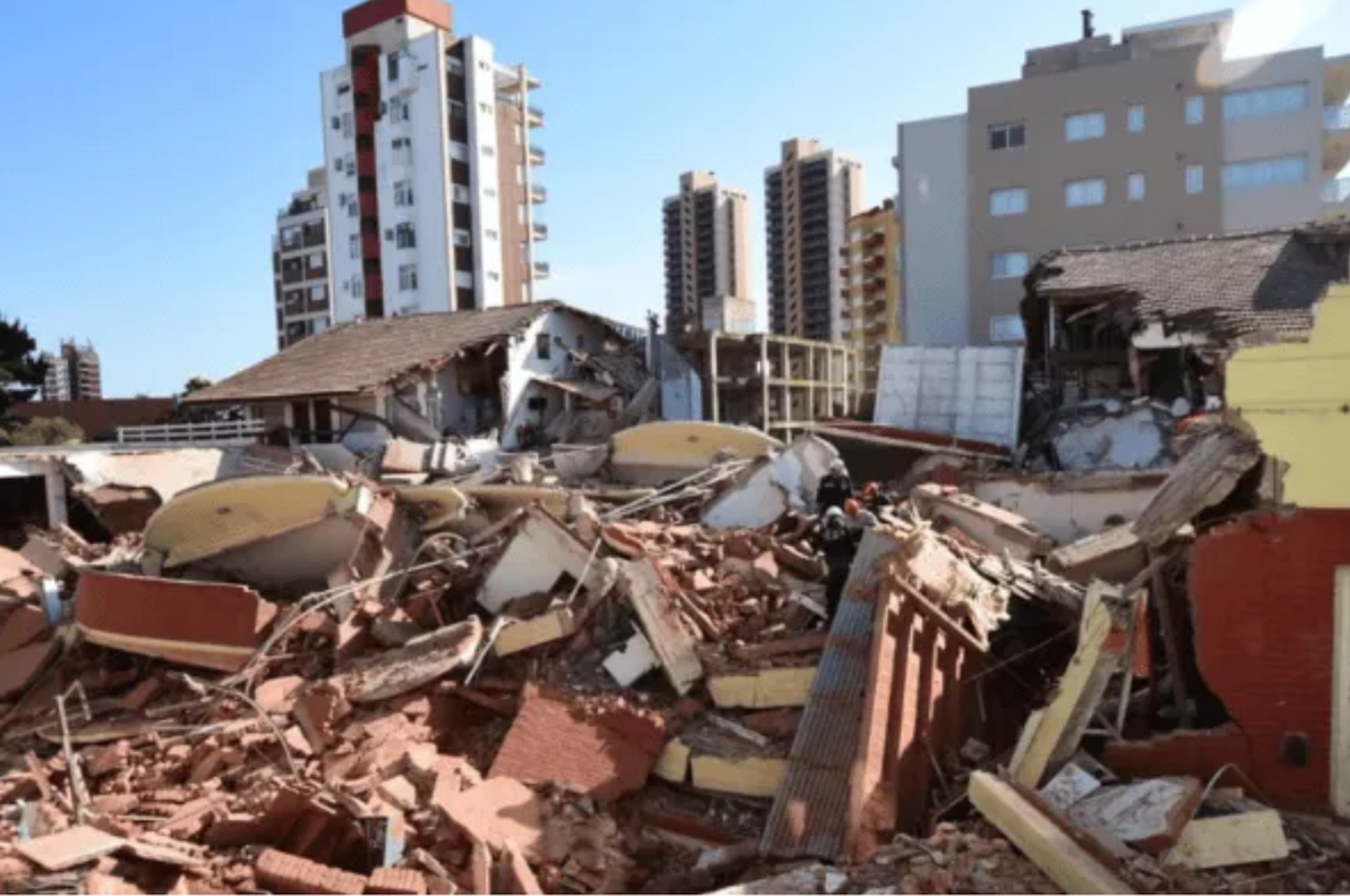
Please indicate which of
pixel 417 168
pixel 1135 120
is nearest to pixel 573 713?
pixel 1135 120

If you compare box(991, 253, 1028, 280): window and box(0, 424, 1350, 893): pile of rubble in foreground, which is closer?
box(0, 424, 1350, 893): pile of rubble in foreground

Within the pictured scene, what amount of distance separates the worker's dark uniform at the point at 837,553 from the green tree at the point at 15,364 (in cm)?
3298

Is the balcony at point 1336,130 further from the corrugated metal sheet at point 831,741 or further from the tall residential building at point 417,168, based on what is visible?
the corrugated metal sheet at point 831,741

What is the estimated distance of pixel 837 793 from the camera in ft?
16.2

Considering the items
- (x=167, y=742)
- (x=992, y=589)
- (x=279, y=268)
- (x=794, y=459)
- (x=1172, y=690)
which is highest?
(x=279, y=268)

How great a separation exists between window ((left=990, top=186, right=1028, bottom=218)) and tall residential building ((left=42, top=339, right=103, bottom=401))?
5363 centimetres

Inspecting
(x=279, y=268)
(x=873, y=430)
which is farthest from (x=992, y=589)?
(x=279, y=268)

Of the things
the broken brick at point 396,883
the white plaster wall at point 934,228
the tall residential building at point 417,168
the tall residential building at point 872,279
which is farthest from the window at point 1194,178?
the broken brick at point 396,883

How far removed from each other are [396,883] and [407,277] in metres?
44.1

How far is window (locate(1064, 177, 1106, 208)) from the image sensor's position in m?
30.3

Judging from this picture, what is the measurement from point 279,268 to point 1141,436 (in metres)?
57.9

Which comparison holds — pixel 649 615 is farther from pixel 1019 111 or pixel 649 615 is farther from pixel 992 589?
pixel 1019 111

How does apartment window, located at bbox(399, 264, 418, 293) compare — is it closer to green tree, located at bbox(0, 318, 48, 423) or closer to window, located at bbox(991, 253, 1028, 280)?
green tree, located at bbox(0, 318, 48, 423)

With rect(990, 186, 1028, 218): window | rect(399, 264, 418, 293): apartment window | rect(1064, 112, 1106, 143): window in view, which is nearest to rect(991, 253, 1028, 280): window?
rect(990, 186, 1028, 218): window
